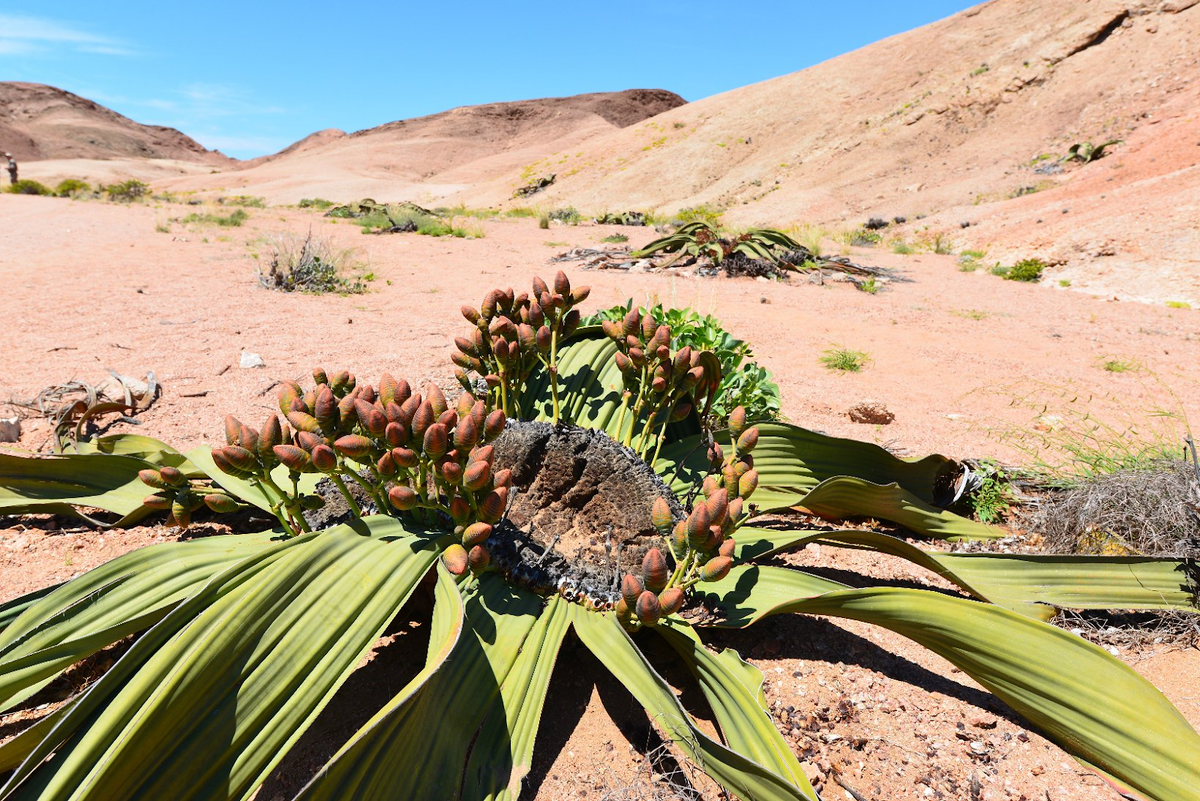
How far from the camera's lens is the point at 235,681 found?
0.81 metres

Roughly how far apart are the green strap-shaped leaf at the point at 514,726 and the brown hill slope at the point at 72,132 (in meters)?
67.1

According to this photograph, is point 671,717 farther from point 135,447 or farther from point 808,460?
point 135,447

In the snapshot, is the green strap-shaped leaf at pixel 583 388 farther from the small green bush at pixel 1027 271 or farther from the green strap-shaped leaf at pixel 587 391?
the small green bush at pixel 1027 271

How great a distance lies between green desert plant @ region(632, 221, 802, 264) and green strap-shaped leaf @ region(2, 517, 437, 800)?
6.49 meters

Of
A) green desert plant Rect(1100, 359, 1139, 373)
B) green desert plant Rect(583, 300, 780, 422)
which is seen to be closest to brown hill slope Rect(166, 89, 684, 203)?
green desert plant Rect(1100, 359, 1139, 373)

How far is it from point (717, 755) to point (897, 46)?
31.9 metres

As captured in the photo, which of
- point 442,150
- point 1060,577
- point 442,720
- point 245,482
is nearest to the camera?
point 442,720

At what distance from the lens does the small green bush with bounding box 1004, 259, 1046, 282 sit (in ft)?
24.7

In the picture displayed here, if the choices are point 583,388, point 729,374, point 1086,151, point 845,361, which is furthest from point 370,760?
point 1086,151

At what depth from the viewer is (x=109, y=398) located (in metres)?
2.49

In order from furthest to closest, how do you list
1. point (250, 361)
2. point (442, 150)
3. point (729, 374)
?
point (442, 150)
point (250, 361)
point (729, 374)

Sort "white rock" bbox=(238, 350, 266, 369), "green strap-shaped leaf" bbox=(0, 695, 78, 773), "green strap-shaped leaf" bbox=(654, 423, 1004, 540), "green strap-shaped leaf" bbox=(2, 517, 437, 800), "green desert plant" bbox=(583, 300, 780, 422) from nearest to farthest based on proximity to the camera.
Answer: "green strap-shaped leaf" bbox=(2, 517, 437, 800)
"green strap-shaped leaf" bbox=(0, 695, 78, 773)
"green strap-shaped leaf" bbox=(654, 423, 1004, 540)
"green desert plant" bbox=(583, 300, 780, 422)
"white rock" bbox=(238, 350, 266, 369)

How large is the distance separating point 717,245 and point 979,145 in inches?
575

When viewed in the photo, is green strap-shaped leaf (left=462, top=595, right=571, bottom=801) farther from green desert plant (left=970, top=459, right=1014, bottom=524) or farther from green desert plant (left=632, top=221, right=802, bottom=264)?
green desert plant (left=632, top=221, right=802, bottom=264)
